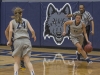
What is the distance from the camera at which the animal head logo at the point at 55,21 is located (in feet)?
57.6

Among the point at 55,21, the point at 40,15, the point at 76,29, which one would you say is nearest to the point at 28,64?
the point at 76,29

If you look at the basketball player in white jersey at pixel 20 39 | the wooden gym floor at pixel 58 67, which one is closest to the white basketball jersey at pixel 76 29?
the wooden gym floor at pixel 58 67

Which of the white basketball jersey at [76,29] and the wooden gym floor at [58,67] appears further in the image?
the white basketball jersey at [76,29]

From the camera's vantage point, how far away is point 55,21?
17812mm

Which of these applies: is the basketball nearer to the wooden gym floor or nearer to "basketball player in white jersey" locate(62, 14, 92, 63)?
"basketball player in white jersey" locate(62, 14, 92, 63)

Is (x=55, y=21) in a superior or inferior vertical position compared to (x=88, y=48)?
superior

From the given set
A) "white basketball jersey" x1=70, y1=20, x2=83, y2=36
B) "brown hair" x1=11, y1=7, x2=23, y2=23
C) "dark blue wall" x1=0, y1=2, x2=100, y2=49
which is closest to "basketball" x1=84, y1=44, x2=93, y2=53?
"white basketball jersey" x1=70, y1=20, x2=83, y2=36

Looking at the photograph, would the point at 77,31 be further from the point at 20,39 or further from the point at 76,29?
the point at 20,39

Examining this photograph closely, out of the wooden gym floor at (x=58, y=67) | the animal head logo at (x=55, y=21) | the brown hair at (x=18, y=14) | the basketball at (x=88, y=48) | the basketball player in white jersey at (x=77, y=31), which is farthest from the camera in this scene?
the animal head logo at (x=55, y=21)

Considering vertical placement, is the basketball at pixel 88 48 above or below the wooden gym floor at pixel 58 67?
above

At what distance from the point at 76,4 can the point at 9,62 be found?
19.8 ft

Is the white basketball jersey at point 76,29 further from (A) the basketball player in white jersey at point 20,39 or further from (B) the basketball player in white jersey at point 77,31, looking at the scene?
(A) the basketball player in white jersey at point 20,39

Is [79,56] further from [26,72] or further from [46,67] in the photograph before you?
[26,72]

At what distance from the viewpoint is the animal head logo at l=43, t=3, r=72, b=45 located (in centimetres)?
1756
